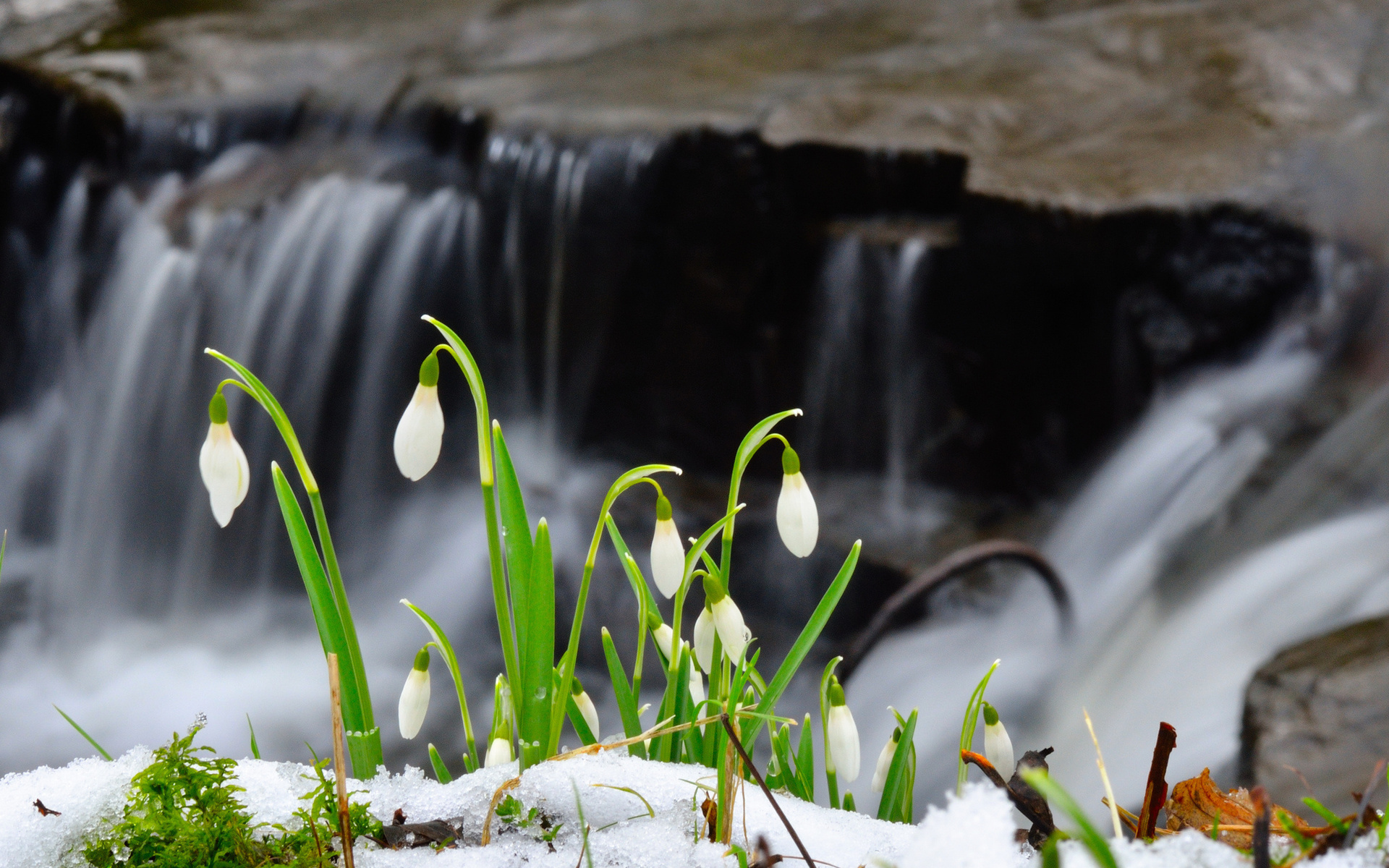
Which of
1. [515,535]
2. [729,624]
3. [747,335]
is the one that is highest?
[515,535]

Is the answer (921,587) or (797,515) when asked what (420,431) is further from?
(921,587)

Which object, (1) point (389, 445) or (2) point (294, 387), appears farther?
(1) point (389, 445)

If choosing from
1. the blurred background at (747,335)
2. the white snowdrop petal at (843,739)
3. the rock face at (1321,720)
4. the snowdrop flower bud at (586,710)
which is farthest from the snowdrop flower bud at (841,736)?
the blurred background at (747,335)

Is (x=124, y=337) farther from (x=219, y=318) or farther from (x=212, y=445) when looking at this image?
(x=212, y=445)

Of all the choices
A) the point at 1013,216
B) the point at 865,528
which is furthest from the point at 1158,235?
the point at 865,528

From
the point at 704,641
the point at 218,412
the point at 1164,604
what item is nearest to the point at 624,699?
the point at 704,641

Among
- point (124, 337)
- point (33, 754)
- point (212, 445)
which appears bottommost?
point (33, 754)
